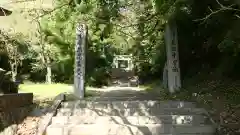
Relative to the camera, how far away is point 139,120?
736 cm

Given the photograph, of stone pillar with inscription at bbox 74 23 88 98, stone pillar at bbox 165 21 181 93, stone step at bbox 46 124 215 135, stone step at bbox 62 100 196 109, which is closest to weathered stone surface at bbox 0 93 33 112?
stone step at bbox 46 124 215 135

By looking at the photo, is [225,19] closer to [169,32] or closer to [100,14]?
[169,32]

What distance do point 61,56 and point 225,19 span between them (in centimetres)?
1093

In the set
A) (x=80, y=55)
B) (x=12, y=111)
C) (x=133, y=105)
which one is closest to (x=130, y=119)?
(x=133, y=105)

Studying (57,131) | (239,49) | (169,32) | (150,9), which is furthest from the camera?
(150,9)

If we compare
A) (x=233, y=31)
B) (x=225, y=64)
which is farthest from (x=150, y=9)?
(x=233, y=31)

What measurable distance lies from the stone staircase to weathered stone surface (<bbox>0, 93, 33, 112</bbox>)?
790 millimetres

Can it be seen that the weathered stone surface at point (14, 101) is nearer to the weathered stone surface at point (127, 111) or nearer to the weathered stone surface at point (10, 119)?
the weathered stone surface at point (10, 119)

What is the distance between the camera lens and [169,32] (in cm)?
1141

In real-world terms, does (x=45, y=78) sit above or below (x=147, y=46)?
below

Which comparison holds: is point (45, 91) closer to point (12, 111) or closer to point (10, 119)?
point (12, 111)

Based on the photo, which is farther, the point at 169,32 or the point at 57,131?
the point at 169,32

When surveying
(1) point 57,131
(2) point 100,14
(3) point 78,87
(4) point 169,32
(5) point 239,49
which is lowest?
(1) point 57,131

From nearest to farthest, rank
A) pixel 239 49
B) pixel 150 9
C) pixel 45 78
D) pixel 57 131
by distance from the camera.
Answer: pixel 57 131, pixel 239 49, pixel 150 9, pixel 45 78
